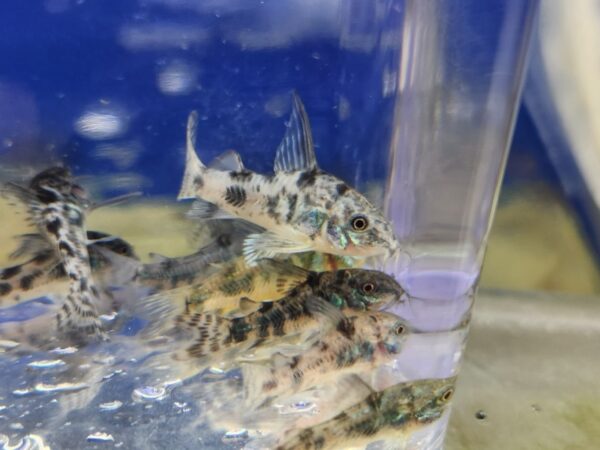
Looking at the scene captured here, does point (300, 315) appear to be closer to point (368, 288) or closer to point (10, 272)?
point (368, 288)

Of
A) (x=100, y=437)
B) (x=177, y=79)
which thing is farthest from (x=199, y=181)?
(x=100, y=437)

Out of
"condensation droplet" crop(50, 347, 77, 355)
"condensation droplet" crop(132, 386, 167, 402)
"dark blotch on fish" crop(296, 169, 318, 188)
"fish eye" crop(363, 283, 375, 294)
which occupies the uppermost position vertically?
"dark blotch on fish" crop(296, 169, 318, 188)

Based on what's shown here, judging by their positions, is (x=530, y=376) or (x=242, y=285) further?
(x=530, y=376)

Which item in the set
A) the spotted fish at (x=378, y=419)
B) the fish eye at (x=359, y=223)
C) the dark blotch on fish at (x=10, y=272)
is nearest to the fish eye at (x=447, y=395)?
the spotted fish at (x=378, y=419)

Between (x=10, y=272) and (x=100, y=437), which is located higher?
(x=10, y=272)

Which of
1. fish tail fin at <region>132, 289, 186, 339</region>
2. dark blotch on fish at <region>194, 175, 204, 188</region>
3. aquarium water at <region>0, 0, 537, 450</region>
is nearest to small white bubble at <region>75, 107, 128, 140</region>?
aquarium water at <region>0, 0, 537, 450</region>

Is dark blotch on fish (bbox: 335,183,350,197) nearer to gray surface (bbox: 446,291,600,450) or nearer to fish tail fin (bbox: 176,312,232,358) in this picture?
fish tail fin (bbox: 176,312,232,358)
